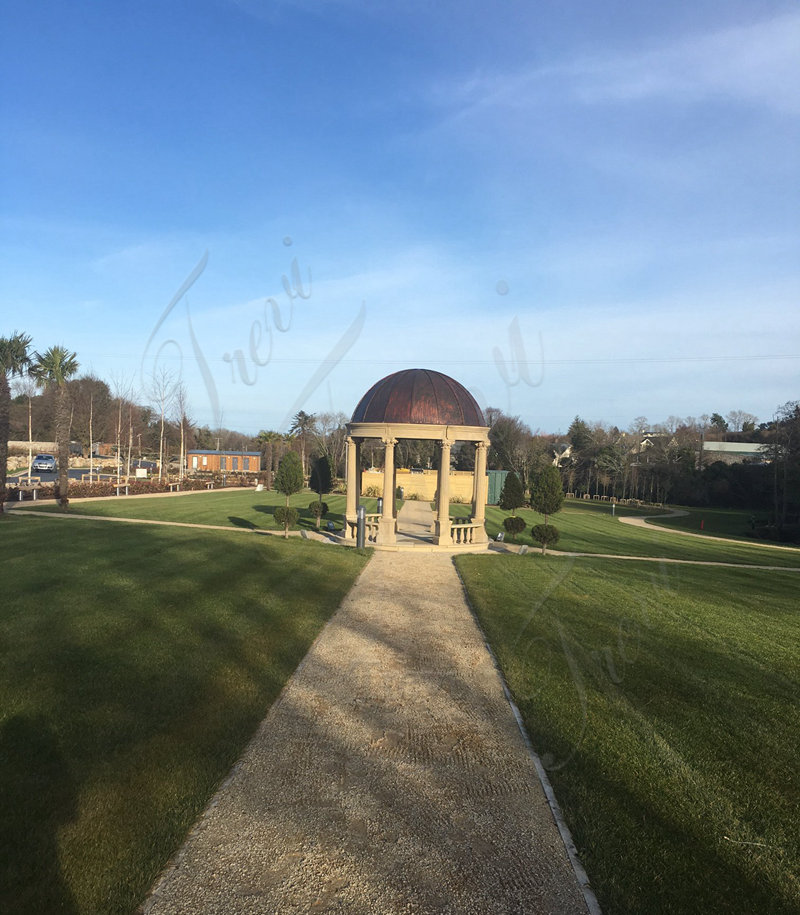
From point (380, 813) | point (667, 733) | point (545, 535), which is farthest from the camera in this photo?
point (545, 535)

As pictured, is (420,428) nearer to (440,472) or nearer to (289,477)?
(440,472)

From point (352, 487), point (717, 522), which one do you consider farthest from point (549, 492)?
point (717, 522)

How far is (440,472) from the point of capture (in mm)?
24562

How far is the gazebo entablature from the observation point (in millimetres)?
23203

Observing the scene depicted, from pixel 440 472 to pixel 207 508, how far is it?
65.9 ft

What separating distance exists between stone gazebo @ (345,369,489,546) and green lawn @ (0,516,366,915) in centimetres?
737

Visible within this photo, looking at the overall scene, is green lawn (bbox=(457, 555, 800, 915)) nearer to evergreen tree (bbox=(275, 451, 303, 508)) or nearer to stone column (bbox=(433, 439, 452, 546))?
stone column (bbox=(433, 439, 452, 546))

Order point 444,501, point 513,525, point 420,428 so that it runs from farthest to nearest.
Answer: point 513,525 → point 444,501 → point 420,428

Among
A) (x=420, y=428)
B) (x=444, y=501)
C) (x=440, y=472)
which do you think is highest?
(x=420, y=428)

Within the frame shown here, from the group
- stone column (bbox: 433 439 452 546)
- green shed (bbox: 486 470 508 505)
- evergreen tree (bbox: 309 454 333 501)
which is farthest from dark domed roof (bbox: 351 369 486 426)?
green shed (bbox: 486 470 508 505)

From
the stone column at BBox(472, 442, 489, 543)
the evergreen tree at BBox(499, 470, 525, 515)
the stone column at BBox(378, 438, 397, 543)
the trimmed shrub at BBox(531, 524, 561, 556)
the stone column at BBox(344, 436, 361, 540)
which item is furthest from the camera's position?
the evergreen tree at BBox(499, 470, 525, 515)

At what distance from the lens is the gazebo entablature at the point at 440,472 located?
23203 mm

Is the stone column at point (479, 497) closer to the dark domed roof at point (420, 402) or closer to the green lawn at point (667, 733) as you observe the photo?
the dark domed roof at point (420, 402)

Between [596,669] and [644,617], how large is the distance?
4.34 meters
